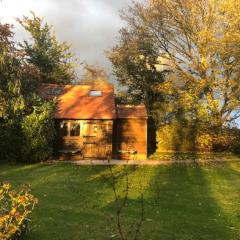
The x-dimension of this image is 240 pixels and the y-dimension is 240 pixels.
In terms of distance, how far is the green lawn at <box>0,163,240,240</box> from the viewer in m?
11.6

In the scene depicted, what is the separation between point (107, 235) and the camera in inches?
430

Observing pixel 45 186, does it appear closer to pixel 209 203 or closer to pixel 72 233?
pixel 209 203

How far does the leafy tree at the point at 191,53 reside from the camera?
35.0 meters

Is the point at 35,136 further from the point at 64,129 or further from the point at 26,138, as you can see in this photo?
the point at 64,129

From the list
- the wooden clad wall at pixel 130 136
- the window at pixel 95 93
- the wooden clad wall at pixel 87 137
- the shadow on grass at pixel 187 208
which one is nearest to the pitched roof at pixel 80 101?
the window at pixel 95 93

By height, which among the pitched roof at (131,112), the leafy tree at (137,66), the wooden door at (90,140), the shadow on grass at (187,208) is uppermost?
the leafy tree at (137,66)

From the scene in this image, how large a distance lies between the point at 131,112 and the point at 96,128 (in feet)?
11.4

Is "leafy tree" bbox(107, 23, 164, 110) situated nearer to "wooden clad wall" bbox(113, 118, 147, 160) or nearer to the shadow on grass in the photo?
"wooden clad wall" bbox(113, 118, 147, 160)

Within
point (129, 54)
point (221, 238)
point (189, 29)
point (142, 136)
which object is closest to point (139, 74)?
point (129, 54)

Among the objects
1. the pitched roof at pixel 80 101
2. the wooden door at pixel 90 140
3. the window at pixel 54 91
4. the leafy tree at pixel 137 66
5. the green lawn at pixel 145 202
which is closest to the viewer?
the green lawn at pixel 145 202

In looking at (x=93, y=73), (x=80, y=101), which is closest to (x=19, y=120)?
Result: (x=80, y=101)

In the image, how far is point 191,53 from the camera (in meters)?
37.8

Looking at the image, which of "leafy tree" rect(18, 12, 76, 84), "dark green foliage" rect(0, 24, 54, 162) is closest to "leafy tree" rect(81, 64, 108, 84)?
"leafy tree" rect(18, 12, 76, 84)

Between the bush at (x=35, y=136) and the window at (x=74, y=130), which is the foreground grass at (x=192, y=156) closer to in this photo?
the window at (x=74, y=130)
